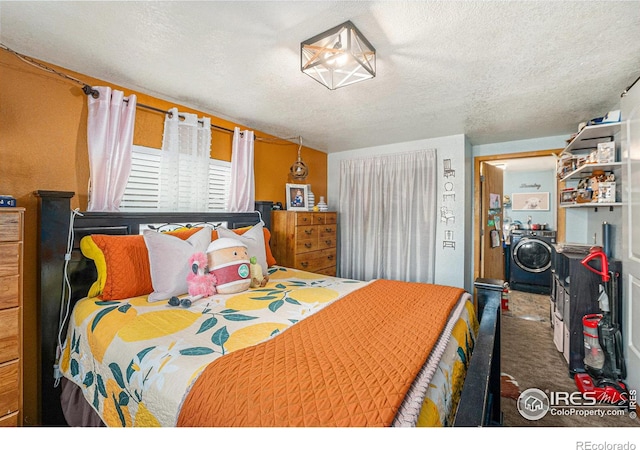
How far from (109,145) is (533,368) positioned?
3.84 metres

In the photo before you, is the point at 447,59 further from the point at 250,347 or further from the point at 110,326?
the point at 110,326

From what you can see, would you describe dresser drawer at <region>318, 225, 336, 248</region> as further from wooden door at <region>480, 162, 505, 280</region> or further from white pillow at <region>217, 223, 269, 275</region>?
wooden door at <region>480, 162, 505, 280</region>

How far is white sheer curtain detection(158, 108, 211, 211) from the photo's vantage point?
2334 mm

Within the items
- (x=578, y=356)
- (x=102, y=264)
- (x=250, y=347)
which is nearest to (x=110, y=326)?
(x=102, y=264)

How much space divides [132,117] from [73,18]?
732mm

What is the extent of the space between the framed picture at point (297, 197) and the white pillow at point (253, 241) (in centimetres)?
109

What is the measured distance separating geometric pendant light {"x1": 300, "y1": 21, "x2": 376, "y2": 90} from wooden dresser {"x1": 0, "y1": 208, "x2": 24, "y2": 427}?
170 cm

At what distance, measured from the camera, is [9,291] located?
1.35 meters

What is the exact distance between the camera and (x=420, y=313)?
56.9 inches

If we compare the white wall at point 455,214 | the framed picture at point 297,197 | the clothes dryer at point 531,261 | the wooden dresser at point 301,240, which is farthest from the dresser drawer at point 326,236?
the clothes dryer at point 531,261

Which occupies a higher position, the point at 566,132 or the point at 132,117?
the point at 566,132

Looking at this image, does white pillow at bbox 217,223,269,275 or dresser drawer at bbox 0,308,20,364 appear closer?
dresser drawer at bbox 0,308,20,364

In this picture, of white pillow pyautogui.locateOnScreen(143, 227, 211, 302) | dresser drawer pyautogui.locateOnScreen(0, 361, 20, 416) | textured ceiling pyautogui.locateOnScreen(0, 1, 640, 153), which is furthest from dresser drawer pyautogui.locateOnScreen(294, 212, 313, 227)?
dresser drawer pyautogui.locateOnScreen(0, 361, 20, 416)

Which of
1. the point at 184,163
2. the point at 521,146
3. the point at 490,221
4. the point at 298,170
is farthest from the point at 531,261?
the point at 184,163
